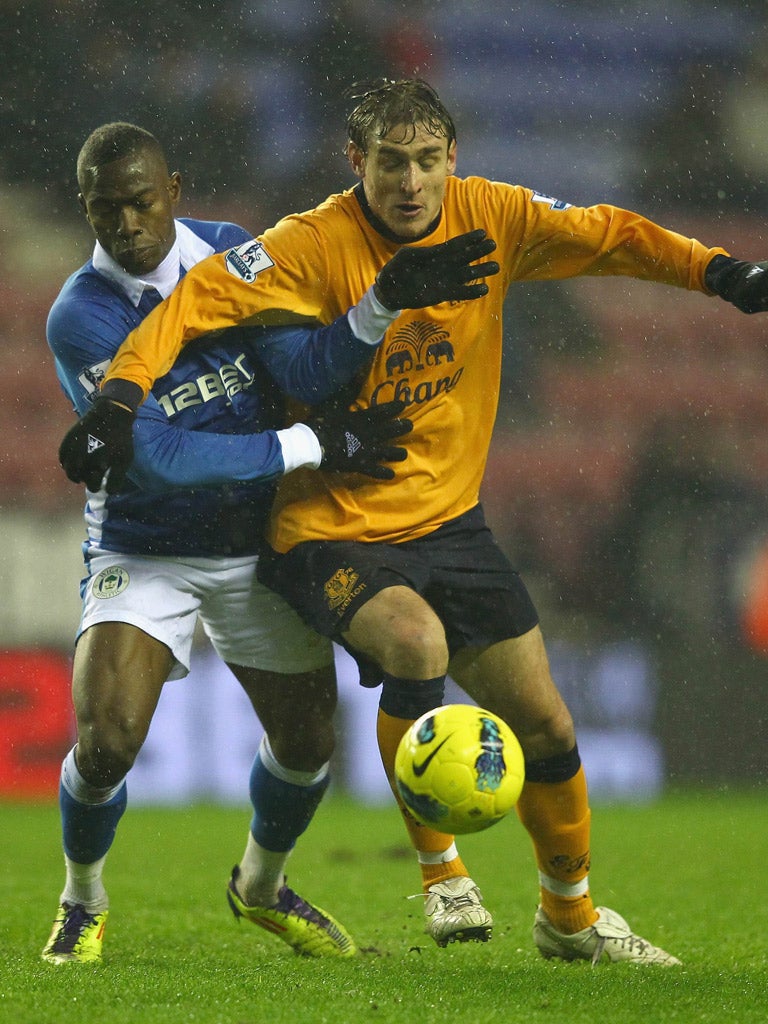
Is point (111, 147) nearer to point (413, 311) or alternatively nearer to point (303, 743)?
point (413, 311)

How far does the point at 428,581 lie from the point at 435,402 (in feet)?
1.57

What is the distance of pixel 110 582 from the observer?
394 cm

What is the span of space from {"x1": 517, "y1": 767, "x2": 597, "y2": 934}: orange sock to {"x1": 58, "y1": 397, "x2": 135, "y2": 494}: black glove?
1.37 metres

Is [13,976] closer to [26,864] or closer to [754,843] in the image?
[26,864]

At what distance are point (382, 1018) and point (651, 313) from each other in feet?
33.3

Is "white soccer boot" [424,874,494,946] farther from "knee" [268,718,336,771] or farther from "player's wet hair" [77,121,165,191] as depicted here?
"player's wet hair" [77,121,165,191]

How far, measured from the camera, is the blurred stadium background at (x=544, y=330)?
28.8 feet

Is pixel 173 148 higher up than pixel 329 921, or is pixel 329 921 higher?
pixel 173 148

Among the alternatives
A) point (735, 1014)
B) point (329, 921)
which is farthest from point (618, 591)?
point (735, 1014)

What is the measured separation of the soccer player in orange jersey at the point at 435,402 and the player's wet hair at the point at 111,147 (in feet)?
1.24

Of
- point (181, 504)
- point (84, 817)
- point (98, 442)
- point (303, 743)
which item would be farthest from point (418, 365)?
point (84, 817)

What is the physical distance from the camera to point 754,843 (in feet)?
22.9

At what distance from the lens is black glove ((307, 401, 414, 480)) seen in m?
3.74

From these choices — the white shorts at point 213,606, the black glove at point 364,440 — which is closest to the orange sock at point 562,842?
the white shorts at point 213,606
